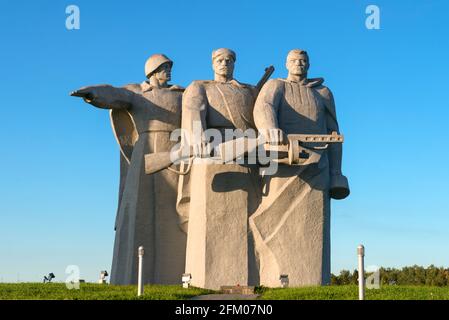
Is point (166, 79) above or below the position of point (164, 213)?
above

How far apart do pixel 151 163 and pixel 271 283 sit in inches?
128

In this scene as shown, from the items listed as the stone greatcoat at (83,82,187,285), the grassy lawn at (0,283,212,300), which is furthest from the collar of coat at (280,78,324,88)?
the grassy lawn at (0,283,212,300)

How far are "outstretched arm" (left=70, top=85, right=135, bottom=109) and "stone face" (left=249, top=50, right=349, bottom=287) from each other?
2.80 metres

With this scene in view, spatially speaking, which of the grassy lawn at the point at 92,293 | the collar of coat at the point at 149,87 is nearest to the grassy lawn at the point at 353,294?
the grassy lawn at the point at 92,293

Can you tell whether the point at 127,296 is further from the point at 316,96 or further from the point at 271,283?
the point at 316,96

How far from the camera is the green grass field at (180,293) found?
1164cm

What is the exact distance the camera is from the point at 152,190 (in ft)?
55.2

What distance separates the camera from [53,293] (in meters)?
12.4

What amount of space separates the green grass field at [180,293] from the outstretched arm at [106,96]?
4.11m

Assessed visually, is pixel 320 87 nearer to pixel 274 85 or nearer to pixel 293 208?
pixel 274 85

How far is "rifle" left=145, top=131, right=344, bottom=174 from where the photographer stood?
593 inches

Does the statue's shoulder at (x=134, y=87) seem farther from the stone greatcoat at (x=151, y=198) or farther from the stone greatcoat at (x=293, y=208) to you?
the stone greatcoat at (x=293, y=208)
